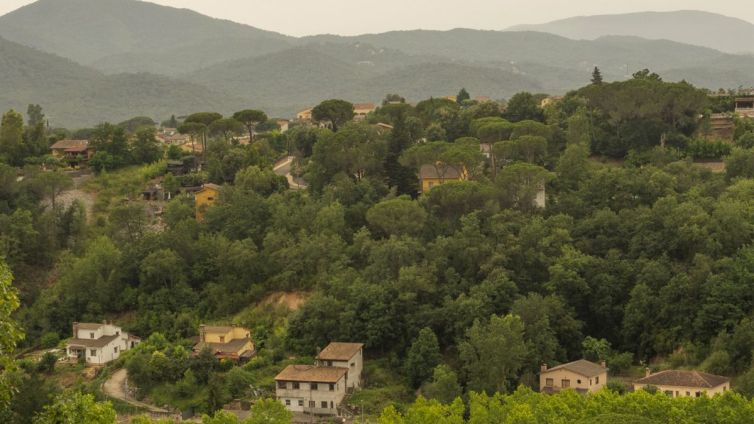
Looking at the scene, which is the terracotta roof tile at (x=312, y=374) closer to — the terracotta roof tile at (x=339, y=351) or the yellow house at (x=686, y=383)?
the terracotta roof tile at (x=339, y=351)

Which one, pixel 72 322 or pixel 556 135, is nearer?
pixel 72 322

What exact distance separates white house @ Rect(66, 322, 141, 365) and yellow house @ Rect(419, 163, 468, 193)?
1344 centimetres

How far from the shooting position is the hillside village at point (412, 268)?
104 ft

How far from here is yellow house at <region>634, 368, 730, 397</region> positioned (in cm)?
2912

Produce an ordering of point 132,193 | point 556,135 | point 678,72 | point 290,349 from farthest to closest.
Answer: point 678,72, point 132,193, point 556,135, point 290,349

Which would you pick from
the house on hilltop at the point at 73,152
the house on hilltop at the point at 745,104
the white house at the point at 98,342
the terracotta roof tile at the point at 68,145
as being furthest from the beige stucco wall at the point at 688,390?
the terracotta roof tile at the point at 68,145

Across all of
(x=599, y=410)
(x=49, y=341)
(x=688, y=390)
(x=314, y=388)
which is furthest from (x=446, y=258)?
(x=49, y=341)

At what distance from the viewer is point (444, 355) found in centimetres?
3503

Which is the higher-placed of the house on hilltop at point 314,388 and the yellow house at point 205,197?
the yellow house at point 205,197

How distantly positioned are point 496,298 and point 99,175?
2992cm

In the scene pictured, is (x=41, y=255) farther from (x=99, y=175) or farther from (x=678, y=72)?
(x=678, y=72)

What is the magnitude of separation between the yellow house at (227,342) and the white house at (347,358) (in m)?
3.54

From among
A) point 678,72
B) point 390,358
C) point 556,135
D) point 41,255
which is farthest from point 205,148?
point 678,72

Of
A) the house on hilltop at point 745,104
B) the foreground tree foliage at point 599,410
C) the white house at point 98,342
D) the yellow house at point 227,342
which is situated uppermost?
the house on hilltop at point 745,104
